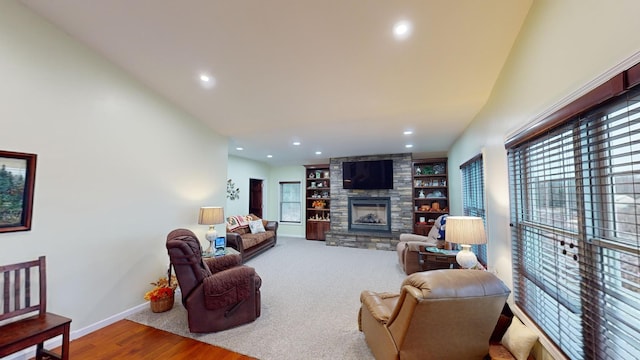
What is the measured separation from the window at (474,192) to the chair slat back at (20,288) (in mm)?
4721

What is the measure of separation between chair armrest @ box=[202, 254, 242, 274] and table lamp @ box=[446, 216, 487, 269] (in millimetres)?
2740

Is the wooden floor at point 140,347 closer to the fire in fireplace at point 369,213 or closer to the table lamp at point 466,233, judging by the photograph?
the table lamp at point 466,233

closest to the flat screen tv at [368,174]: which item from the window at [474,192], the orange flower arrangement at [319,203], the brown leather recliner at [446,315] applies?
the orange flower arrangement at [319,203]

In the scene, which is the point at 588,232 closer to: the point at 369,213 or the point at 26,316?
the point at 26,316

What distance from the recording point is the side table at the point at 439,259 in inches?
135

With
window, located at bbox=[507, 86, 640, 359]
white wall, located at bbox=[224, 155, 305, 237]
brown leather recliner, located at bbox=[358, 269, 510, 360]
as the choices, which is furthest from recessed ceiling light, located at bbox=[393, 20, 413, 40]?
white wall, located at bbox=[224, 155, 305, 237]

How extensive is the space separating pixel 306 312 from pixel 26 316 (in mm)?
2628

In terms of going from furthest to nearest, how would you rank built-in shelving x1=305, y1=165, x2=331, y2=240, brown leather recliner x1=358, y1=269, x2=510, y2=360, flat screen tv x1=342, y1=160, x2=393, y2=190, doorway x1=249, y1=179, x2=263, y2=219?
doorway x1=249, y1=179, x2=263, y2=219, built-in shelving x1=305, y1=165, x2=331, y2=240, flat screen tv x1=342, y1=160, x2=393, y2=190, brown leather recliner x1=358, y1=269, x2=510, y2=360

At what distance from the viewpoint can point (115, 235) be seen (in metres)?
2.90

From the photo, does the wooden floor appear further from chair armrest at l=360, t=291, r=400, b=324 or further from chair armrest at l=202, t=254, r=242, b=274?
chair armrest at l=360, t=291, r=400, b=324

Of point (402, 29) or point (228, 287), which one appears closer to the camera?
point (402, 29)

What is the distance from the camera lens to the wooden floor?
88.1 inches

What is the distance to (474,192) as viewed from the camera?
3904mm

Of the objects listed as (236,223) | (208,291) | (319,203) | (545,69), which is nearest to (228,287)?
(208,291)
